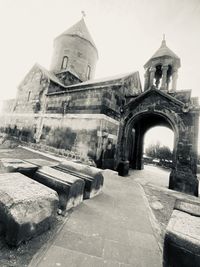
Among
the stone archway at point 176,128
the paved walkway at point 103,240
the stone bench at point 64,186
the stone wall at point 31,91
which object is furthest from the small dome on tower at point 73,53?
the paved walkway at point 103,240

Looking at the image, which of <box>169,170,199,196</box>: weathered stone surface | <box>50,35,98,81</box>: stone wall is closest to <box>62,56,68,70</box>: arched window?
<box>50,35,98,81</box>: stone wall

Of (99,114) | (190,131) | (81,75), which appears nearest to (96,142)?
(99,114)

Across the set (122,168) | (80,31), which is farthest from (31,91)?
(122,168)

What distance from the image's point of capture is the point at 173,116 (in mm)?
8016

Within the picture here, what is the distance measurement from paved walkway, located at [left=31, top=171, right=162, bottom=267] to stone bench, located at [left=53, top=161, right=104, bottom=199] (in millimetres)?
323

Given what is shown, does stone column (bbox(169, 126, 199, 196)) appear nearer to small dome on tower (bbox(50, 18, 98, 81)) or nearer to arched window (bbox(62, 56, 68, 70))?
small dome on tower (bbox(50, 18, 98, 81))

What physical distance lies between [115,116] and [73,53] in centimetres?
1273

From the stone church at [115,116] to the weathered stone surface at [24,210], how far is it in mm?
6219

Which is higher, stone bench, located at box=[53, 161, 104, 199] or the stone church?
Answer: the stone church

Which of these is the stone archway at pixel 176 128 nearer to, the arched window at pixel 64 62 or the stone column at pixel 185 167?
the stone column at pixel 185 167

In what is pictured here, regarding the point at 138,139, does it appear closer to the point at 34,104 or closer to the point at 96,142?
the point at 96,142

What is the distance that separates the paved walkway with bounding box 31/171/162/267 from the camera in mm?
1545

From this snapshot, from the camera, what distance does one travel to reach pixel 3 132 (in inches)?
637

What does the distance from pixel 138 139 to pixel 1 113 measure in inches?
692
